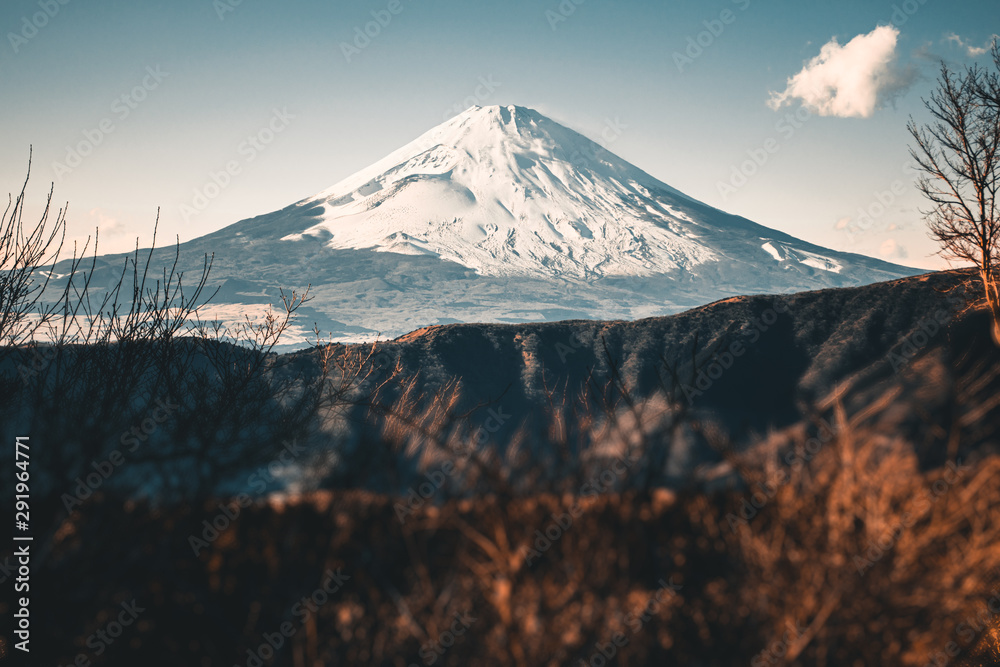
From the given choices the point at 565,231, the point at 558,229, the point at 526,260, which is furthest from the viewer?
the point at 565,231

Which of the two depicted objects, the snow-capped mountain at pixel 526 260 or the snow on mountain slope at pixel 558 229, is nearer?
the snow-capped mountain at pixel 526 260

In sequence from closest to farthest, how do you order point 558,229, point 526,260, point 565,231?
point 526,260 → point 558,229 → point 565,231

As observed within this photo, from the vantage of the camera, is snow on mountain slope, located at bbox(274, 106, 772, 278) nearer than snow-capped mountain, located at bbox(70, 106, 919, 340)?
No

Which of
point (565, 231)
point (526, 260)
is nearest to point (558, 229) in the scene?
point (565, 231)

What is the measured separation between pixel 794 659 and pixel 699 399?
22156 mm

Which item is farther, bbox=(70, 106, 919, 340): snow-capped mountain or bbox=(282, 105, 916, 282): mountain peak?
bbox=(282, 105, 916, 282): mountain peak

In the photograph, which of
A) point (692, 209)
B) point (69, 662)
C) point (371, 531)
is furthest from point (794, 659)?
point (692, 209)

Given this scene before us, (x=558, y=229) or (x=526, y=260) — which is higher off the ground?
(x=558, y=229)

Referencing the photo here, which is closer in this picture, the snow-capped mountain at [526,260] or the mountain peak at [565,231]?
the snow-capped mountain at [526,260]

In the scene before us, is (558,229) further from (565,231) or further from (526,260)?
(526,260)

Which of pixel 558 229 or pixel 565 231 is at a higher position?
pixel 558 229

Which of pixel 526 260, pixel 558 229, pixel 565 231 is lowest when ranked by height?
pixel 526 260

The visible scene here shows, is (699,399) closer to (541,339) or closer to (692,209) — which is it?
(541,339)

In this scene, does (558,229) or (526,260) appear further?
(558,229)
